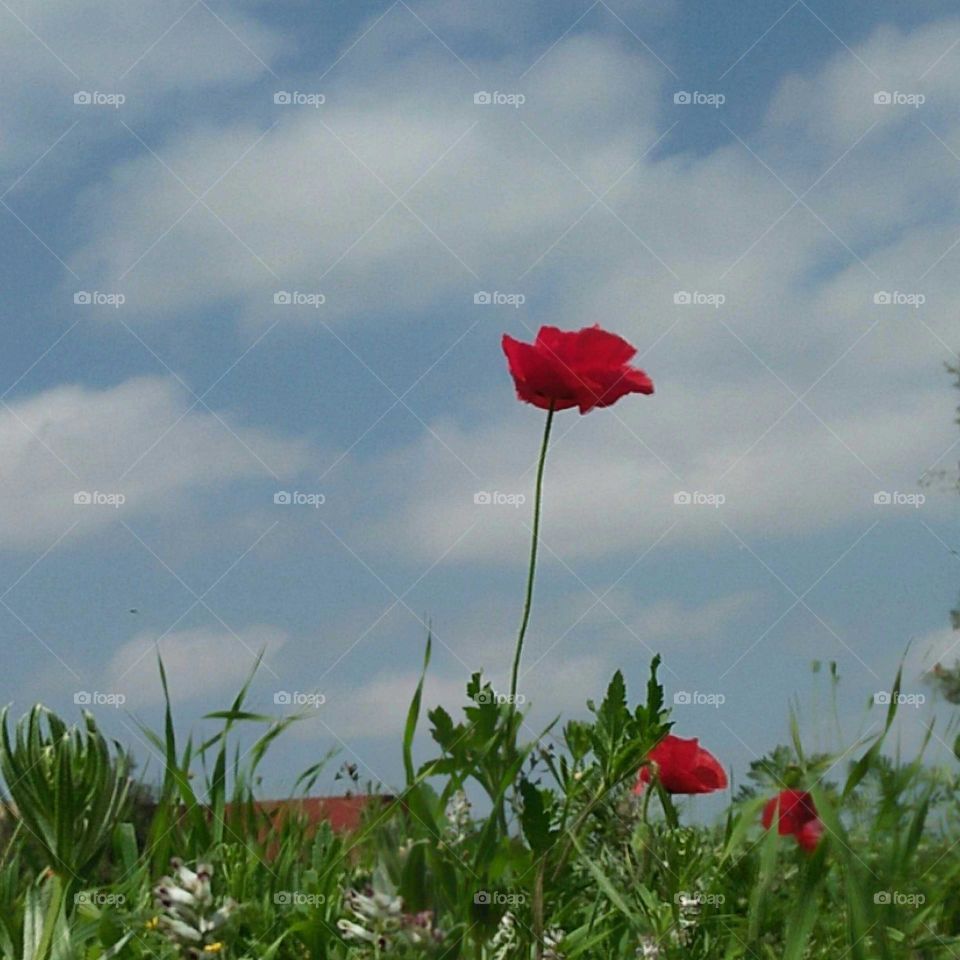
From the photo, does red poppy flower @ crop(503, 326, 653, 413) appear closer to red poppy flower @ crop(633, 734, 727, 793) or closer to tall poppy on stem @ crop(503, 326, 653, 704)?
tall poppy on stem @ crop(503, 326, 653, 704)

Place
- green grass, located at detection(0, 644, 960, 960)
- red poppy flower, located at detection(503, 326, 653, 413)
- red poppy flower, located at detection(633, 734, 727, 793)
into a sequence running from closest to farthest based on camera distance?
1. green grass, located at detection(0, 644, 960, 960)
2. red poppy flower, located at detection(633, 734, 727, 793)
3. red poppy flower, located at detection(503, 326, 653, 413)

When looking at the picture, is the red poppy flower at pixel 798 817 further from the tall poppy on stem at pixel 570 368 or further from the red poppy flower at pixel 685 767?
the tall poppy on stem at pixel 570 368

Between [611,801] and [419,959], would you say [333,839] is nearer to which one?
[611,801]

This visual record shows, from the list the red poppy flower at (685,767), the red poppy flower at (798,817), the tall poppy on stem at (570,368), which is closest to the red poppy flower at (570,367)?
the tall poppy on stem at (570,368)

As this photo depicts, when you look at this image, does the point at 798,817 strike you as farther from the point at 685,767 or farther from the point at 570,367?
the point at 570,367

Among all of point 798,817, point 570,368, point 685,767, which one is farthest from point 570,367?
point 798,817

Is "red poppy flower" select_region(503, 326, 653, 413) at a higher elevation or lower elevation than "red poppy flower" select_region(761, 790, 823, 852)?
higher

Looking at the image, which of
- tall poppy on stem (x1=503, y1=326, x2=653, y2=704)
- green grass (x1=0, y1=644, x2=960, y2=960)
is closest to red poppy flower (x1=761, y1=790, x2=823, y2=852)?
green grass (x1=0, y1=644, x2=960, y2=960)

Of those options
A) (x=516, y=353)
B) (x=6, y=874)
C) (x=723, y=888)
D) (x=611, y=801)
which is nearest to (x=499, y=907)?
(x=611, y=801)
